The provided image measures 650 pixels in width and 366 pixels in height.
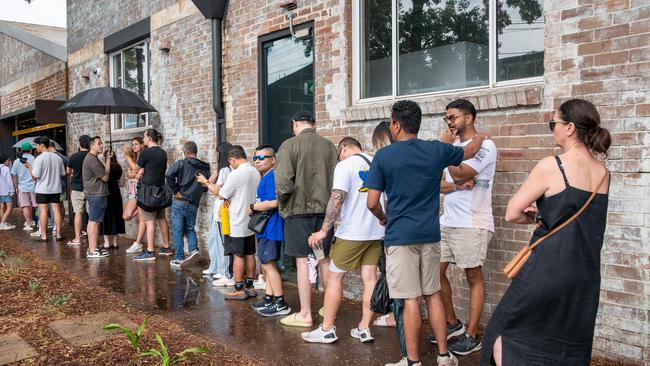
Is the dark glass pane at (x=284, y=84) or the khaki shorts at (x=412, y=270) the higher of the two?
the dark glass pane at (x=284, y=84)

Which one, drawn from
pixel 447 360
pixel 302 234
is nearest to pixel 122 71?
pixel 302 234

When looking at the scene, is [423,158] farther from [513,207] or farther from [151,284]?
[151,284]

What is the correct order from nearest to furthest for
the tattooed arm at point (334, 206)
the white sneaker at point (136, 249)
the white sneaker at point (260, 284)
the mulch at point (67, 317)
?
the mulch at point (67, 317)
the tattooed arm at point (334, 206)
the white sneaker at point (260, 284)
the white sneaker at point (136, 249)

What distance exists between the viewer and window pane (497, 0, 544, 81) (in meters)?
4.89

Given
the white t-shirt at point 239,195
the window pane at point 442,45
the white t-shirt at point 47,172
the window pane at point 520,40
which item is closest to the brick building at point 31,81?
the white t-shirt at point 47,172

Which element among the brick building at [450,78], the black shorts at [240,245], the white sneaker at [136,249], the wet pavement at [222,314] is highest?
the brick building at [450,78]

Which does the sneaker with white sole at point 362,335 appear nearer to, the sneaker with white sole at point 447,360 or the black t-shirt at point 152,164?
the sneaker with white sole at point 447,360

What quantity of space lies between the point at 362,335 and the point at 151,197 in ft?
16.3

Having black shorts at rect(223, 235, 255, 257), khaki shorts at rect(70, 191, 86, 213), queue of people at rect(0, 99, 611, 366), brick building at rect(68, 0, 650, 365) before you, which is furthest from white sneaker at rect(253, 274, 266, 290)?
khaki shorts at rect(70, 191, 86, 213)

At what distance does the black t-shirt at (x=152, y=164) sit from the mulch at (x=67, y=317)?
70.2 inches

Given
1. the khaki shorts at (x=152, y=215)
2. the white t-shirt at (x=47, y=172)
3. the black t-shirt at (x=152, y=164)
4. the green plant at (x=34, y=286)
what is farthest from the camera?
the white t-shirt at (x=47, y=172)

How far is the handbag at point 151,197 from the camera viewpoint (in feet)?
28.9

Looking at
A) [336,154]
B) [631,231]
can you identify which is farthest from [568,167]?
[336,154]

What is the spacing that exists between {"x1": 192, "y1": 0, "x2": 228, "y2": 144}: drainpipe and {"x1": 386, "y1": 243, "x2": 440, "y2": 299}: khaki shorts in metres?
5.07
